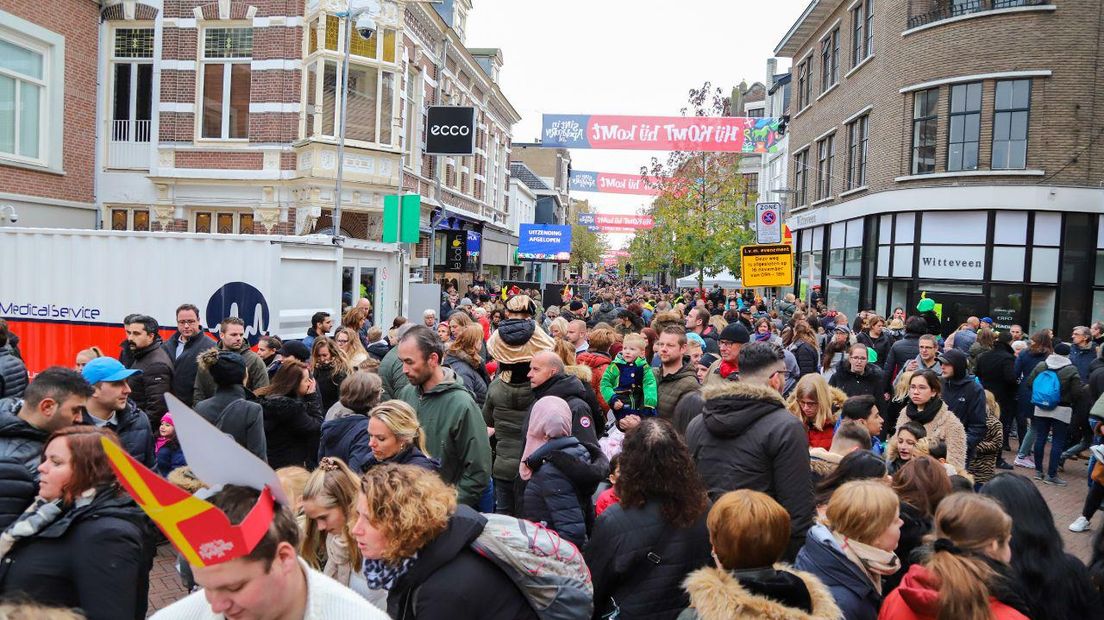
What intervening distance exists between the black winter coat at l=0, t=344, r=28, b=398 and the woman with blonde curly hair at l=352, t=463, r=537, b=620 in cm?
472

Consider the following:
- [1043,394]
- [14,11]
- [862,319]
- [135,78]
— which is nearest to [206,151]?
[135,78]

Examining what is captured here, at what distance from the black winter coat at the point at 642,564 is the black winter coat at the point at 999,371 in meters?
8.52

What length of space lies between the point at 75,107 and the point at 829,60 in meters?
23.1

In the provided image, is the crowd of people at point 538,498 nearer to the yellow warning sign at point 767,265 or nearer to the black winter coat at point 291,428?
the black winter coat at point 291,428

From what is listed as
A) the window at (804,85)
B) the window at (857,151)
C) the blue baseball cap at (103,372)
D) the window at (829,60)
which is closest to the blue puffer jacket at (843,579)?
the blue baseball cap at (103,372)

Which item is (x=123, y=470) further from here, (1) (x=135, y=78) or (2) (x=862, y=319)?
(1) (x=135, y=78)

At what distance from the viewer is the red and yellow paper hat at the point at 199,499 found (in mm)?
1522

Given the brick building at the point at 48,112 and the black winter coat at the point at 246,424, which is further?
the brick building at the point at 48,112

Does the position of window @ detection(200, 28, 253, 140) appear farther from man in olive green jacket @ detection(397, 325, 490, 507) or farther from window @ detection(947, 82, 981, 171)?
window @ detection(947, 82, 981, 171)

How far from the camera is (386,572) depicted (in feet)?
7.96

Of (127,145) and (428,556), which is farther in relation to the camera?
(127,145)

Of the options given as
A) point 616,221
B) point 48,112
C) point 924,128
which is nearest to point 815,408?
point 924,128

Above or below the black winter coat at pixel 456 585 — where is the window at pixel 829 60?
above

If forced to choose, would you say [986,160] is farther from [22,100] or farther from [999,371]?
[22,100]
